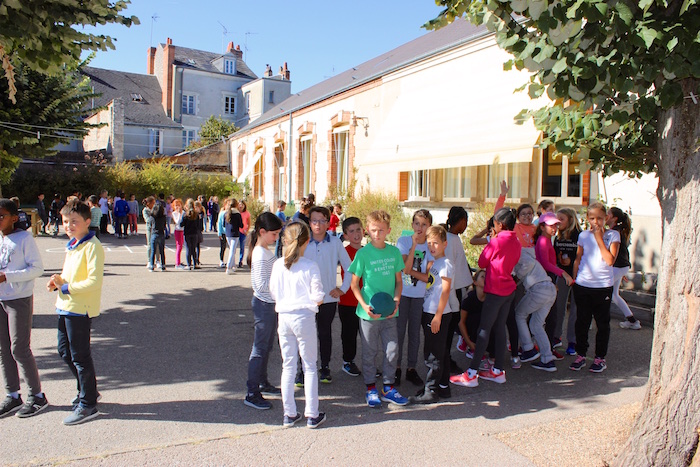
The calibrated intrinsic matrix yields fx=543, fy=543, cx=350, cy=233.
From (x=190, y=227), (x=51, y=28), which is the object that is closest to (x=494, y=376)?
(x=51, y=28)

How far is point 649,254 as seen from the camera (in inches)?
332

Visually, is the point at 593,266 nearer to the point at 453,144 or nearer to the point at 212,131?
the point at 453,144

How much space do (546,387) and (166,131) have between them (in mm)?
42788

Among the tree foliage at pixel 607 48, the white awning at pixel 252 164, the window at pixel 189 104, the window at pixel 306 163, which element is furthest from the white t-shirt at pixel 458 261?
the window at pixel 189 104

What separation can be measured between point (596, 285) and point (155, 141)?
41860mm

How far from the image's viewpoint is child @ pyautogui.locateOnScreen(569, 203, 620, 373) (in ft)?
18.1

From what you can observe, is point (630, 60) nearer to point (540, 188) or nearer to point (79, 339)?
point (79, 339)

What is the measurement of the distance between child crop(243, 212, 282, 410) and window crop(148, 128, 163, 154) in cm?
4052

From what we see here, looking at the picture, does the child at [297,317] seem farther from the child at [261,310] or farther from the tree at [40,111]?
the tree at [40,111]

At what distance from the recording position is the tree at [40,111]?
576 inches

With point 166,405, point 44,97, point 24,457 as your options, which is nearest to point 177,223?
point 44,97

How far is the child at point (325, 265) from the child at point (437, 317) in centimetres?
76

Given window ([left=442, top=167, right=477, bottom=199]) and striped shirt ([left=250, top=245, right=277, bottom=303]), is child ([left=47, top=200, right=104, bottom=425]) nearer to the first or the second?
striped shirt ([left=250, top=245, right=277, bottom=303])

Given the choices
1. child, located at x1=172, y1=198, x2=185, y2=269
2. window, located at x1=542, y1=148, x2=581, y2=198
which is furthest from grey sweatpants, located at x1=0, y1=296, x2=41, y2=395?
window, located at x1=542, y1=148, x2=581, y2=198
